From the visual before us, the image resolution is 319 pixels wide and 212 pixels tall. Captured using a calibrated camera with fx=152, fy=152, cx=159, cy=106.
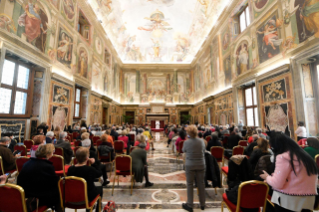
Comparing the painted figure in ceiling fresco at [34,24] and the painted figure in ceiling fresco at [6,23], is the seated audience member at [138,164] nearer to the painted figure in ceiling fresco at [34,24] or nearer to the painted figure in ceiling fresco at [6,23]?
the painted figure in ceiling fresco at [6,23]

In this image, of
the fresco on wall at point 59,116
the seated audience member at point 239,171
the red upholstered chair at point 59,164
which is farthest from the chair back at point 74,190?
the fresco on wall at point 59,116

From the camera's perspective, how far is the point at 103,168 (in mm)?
3941

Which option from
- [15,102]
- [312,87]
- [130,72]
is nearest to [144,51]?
[130,72]

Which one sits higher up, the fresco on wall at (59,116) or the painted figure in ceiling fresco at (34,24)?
the painted figure in ceiling fresco at (34,24)

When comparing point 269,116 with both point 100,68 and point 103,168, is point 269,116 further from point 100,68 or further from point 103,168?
point 100,68

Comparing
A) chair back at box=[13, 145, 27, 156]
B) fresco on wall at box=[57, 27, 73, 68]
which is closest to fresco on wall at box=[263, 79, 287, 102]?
chair back at box=[13, 145, 27, 156]

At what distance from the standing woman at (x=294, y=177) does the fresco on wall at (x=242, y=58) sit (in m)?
9.99

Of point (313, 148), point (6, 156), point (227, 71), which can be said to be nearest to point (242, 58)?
point (227, 71)

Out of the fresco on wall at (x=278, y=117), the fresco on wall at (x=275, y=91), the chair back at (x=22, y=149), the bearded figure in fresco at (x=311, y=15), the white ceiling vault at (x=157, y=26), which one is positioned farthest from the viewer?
the white ceiling vault at (x=157, y=26)

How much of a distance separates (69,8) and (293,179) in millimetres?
13117

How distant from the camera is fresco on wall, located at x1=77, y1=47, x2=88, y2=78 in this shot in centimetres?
1123

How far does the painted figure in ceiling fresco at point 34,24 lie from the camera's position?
637 centimetres

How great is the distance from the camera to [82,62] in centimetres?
1162

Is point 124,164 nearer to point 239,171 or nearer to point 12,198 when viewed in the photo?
point 12,198
